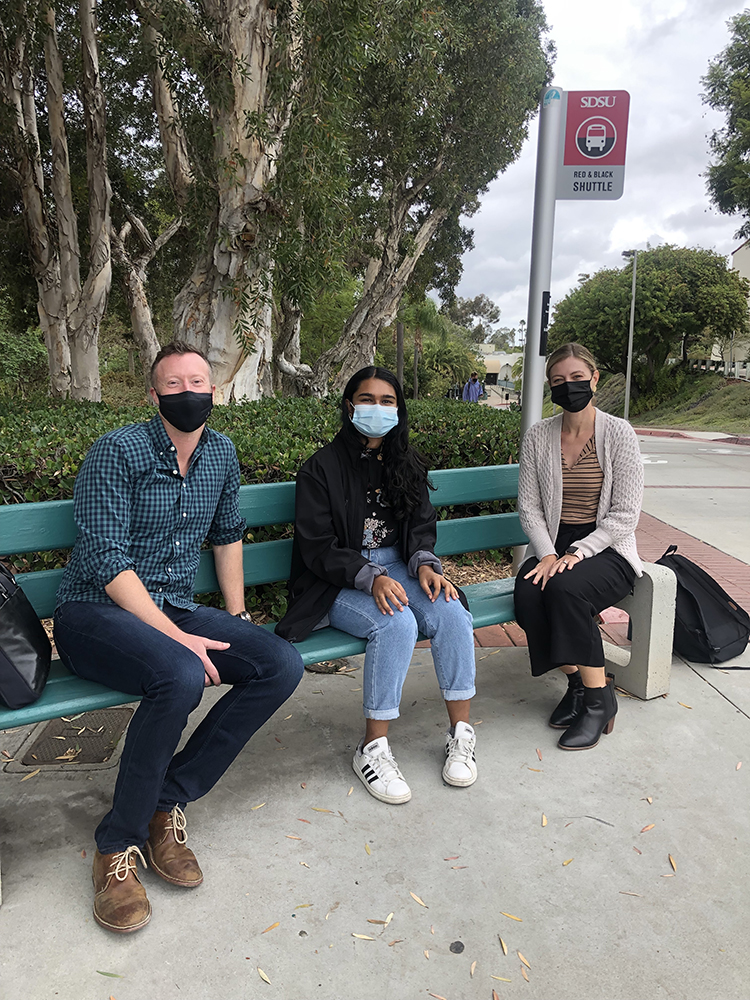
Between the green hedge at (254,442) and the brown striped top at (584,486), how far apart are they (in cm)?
66

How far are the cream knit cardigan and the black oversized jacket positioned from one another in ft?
2.11

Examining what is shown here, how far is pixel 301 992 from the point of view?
6.31 ft

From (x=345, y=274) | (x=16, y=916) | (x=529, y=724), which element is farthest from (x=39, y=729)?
(x=345, y=274)

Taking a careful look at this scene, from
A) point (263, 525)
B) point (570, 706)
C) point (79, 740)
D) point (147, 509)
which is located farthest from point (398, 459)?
point (79, 740)

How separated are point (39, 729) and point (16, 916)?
3.82 feet

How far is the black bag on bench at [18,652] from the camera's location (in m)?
2.26

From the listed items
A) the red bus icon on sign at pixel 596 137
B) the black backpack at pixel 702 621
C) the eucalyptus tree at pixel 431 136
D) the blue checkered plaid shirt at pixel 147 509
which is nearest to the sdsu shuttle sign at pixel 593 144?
the red bus icon on sign at pixel 596 137

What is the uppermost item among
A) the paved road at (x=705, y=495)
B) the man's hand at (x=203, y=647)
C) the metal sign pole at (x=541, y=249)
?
the metal sign pole at (x=541, y=249)

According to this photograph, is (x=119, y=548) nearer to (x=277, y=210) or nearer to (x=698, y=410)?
(x=277, y=210)

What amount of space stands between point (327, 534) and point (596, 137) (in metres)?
3.09

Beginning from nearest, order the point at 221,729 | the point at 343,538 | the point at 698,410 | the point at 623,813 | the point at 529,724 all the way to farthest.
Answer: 1. the point at 221,729
2. the point at 623,813
3. the point at 343,538
4. the point at 529,724
5. the point at 698,410

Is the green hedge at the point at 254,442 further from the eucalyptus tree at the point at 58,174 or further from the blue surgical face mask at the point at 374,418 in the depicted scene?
the eucalyptus tree at the point at 58,174

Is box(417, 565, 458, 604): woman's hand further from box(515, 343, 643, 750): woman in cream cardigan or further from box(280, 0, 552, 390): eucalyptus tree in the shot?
box(280, 0, 552, 390): eucalyptus tree

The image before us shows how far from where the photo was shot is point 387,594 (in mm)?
2867
